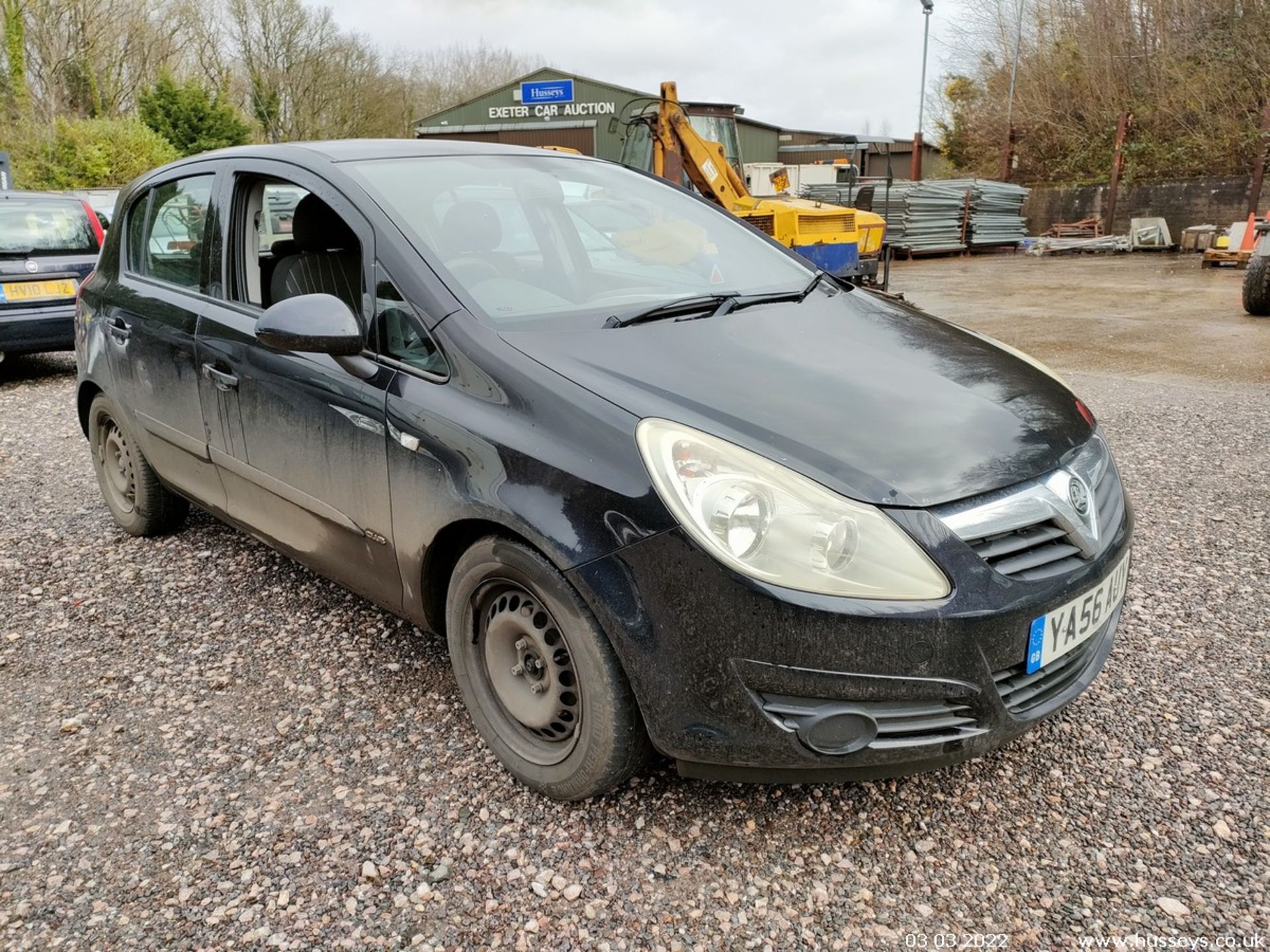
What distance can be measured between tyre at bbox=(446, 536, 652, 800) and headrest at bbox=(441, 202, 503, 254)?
898 millimetres

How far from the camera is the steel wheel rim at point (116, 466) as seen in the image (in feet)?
13.4

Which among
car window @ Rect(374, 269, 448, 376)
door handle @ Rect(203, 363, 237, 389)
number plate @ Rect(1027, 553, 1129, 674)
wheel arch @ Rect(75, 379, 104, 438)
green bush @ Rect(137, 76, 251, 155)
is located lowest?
number plate @ Rect(1027, 553, 1129, 674)

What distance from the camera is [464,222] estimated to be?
2746 mm

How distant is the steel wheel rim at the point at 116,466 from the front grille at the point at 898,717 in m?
3.23

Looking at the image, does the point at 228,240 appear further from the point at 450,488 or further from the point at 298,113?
the point at 298,113

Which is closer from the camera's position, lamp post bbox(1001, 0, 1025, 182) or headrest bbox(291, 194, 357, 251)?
headrest bbox(291, 194, 357, 251)

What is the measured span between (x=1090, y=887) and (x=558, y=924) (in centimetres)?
115

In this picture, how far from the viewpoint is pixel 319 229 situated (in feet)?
10.1

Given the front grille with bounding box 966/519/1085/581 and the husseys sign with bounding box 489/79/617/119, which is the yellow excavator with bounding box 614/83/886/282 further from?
the husseys sign with bounding box 489/79/617/119

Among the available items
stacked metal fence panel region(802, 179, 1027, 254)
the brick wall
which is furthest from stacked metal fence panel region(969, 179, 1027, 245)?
the brick wall

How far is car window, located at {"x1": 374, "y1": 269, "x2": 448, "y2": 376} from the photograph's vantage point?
242 centimetres

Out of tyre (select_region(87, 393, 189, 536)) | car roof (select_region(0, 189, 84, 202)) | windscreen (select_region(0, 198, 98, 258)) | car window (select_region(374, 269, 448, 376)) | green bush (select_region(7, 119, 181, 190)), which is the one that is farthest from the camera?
green bush (select_region(7, 119, 181, 190))

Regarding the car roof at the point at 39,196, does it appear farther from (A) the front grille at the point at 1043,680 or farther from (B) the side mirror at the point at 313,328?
(A) the front grille at the point at 1043,680

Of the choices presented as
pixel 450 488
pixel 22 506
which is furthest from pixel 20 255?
pixel 450 488
